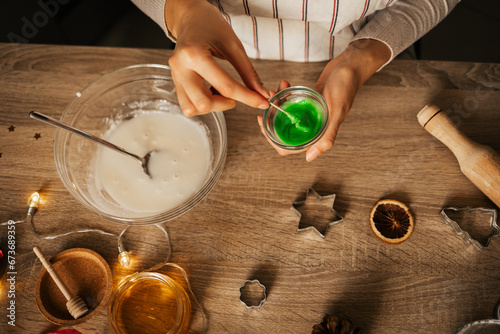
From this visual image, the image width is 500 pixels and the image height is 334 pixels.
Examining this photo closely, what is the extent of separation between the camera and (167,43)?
6.10 feet

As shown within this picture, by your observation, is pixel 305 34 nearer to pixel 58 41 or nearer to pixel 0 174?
pixel 0 174

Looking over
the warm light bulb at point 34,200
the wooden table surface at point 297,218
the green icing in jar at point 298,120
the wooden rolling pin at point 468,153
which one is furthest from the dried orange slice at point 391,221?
the warm light bulb at point 34,200

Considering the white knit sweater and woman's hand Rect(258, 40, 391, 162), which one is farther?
the white knit sweater

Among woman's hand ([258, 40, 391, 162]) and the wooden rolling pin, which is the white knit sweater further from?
the wooden rolling pin

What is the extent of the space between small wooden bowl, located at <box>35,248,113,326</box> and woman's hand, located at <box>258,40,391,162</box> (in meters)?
0.66

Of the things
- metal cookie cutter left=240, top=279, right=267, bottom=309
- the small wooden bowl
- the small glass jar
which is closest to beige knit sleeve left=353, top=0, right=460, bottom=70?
the small glass jar

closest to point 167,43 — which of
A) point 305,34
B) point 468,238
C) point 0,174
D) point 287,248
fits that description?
point 305,34

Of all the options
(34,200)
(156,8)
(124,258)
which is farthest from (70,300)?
(156,8)

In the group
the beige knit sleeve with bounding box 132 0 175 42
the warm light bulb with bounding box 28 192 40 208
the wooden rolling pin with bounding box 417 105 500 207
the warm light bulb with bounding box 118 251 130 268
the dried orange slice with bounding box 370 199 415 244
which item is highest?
the beige knit sleeve with bounding box 132 0 175 42

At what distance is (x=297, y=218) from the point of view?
1064mm

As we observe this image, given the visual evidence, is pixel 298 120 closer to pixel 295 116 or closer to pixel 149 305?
Answer: pixel 295 116

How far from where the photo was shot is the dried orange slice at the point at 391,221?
1.01m

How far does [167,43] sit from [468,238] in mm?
1659

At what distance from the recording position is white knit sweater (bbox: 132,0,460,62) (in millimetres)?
1116
